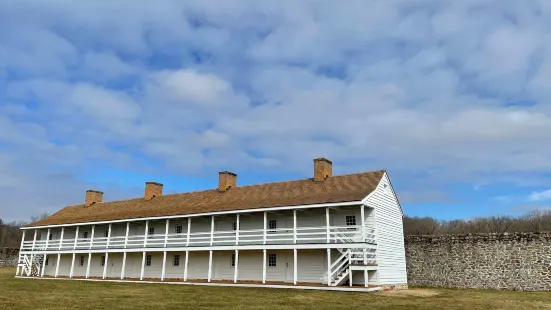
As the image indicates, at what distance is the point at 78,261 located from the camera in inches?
1474

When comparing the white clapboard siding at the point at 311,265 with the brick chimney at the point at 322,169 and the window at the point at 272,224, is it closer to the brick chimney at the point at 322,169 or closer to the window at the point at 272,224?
the window at the point at 272,224

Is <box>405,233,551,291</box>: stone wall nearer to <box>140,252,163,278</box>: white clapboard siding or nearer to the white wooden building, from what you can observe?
the white wooden building

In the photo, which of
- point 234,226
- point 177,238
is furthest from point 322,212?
point 177,238

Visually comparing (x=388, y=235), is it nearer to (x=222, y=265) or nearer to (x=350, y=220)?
(x=350, y=220)

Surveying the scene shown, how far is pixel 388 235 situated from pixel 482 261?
280 inches

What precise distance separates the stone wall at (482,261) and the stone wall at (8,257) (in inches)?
1760

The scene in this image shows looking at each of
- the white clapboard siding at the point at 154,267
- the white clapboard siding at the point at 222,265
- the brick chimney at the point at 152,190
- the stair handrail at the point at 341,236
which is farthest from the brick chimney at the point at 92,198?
the stair handrail at the point at 341,236

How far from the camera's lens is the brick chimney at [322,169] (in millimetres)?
29422

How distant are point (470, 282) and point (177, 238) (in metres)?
19.8

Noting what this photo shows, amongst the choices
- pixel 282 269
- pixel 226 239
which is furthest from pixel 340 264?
pixel 226 239

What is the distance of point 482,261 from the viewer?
2834 cm

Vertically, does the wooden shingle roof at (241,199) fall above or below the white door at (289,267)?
above

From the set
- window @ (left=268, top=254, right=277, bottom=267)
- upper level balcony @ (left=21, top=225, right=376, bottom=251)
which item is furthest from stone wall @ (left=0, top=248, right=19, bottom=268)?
window @ (left=268, top=254, right=277, bottom=267)

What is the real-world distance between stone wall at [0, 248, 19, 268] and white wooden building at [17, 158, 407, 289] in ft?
50.9
